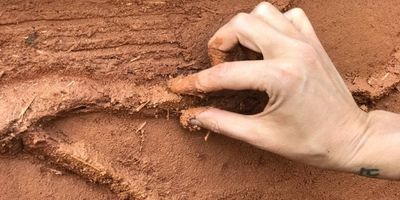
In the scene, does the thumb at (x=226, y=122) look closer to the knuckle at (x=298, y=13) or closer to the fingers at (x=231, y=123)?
the fingers at (x=231, y=123)

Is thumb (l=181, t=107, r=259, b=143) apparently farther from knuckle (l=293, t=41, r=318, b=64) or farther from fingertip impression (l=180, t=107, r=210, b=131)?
knuckle (l=293, t=41, r=318, b=64)

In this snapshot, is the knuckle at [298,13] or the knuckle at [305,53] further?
the knuckle at [298,13]

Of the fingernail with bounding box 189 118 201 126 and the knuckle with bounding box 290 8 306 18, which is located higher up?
the knuckle with bounding box 290 8 306 18

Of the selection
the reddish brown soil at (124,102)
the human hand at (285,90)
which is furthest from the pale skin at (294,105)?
the reddish brown soil at (124,102)

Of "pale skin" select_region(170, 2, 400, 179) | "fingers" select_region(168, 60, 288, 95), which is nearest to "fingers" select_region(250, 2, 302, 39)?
"pale skin" select_region(170, 2, 400, 179)

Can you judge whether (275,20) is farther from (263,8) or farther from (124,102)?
(124,102)

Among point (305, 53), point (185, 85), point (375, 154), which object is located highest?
point (305, 53)

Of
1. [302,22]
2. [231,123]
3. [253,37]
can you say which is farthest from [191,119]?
[302,22]
